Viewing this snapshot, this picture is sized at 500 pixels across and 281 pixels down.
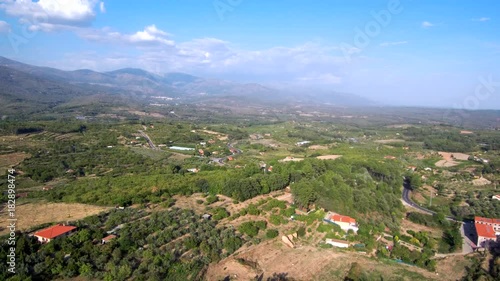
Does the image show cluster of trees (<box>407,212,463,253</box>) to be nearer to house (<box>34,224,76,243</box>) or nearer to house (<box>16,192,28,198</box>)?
house (<box>34,224,76,243</box>)

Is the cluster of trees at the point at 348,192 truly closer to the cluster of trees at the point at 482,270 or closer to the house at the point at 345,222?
the house at the point at 345,222

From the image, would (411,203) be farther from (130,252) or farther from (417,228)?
(130,252)

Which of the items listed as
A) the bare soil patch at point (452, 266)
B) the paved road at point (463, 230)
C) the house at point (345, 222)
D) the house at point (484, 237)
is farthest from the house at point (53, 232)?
the house at point (484, 237)

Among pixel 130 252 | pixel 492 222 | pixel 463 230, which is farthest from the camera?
pixel 463 230

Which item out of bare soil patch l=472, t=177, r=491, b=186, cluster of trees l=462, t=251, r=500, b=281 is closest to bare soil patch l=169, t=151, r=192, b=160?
cluster of trees l=462, t=251, r=500, b=281

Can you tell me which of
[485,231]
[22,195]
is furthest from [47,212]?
[485,231]

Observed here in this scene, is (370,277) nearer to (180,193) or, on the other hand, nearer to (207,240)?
(207,240)

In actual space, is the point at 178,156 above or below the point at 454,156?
below
